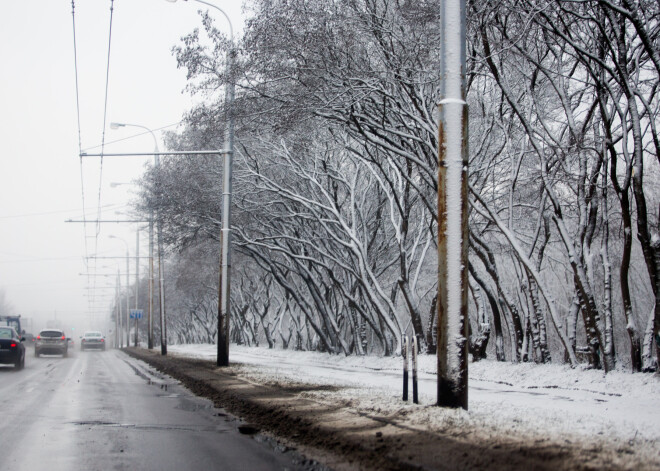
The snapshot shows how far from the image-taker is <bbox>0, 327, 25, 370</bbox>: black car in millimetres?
25156

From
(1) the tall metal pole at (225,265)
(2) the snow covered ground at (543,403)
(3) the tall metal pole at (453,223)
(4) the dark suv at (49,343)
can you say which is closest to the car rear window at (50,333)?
(4) the dark suv at (49,343)

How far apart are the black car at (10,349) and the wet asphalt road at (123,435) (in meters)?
11.4

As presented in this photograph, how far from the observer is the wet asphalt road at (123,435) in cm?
695

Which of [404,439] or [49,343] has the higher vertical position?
→ [404,439]

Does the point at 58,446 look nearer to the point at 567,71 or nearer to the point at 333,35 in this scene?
the point at 333,35

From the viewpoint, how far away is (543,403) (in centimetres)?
1213

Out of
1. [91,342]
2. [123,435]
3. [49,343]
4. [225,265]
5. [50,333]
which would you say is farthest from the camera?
[91,342]

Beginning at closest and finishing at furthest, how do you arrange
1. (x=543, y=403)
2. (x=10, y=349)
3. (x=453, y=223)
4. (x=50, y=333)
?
(x=453, y=223), (x=543, y=403), (x=10, y=349), (x=50, y=333)

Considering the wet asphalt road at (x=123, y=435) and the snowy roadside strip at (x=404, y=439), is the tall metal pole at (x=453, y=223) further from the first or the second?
the wet asphalt road at (x=123, y=435)

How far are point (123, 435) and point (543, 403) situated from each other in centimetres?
663

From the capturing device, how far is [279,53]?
741 inches

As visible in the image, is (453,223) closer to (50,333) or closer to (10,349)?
(10,349)

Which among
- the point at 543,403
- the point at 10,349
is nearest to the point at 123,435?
the point at 543,403

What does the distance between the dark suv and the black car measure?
55.1 ft
